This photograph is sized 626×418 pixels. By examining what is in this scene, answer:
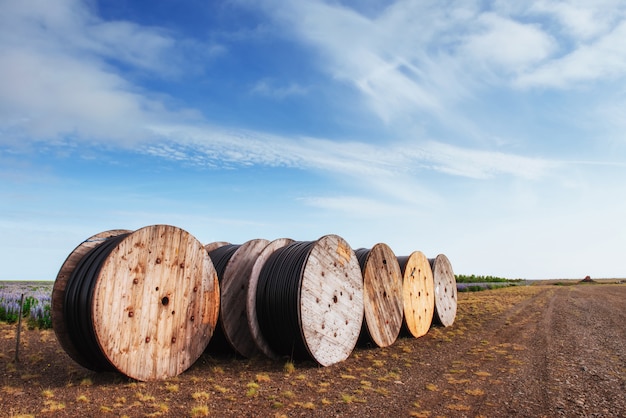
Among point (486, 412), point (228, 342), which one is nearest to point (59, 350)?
point (228, 342)

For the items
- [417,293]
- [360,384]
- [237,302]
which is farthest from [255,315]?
[417,293]

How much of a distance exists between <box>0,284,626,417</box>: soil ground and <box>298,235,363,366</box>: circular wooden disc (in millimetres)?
386

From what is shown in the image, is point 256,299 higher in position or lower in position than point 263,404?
higher

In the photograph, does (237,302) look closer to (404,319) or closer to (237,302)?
(237,302)

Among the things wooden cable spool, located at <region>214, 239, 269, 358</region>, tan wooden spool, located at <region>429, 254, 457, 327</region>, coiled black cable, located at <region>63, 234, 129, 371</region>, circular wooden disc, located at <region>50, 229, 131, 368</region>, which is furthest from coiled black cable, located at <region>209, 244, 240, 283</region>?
tan wooden spool, located at <region>429, 254, 457, 327</region>

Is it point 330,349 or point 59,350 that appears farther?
point 59,350

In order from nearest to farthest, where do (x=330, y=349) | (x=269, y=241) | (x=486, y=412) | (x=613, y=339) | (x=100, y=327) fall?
(x=486, y=412) → (x=100, y=327) → (x=330, y=349) → (x=269, y=241) → (x=613, y=339)

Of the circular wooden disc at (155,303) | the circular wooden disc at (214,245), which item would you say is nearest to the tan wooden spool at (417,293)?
the circular wooden disc at (214,245)

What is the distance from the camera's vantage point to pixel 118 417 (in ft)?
16.4

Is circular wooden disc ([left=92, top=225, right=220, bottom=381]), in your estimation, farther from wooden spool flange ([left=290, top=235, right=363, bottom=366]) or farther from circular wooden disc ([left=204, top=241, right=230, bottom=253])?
circular wooden disc ([left=204, top=241, right=230, bottom=253])

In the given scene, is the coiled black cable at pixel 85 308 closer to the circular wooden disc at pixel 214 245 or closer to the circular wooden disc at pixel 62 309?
the circular wooden disc at pixel 62 309

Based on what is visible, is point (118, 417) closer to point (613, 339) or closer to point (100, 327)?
point (100, 327)

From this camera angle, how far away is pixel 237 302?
8234 mm

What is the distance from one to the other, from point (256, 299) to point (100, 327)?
2.78m
